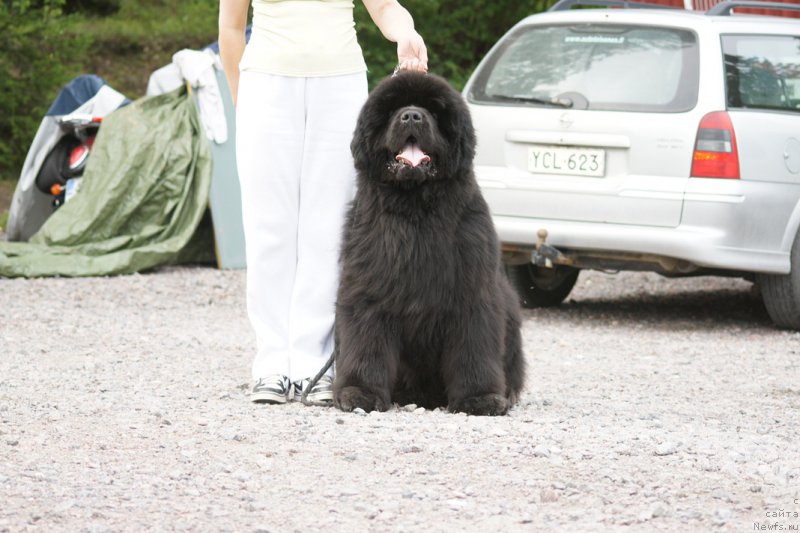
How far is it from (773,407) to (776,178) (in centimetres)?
251

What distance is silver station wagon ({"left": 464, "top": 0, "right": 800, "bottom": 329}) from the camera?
7.75m

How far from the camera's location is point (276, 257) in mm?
5137

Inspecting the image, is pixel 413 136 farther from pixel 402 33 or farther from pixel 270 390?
pixel 270 390

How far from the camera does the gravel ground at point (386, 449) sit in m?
3.51

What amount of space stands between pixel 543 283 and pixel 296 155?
14.8 feet

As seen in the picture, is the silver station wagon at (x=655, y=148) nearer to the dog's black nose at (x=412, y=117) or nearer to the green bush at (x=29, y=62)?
the dog's black nose at (x=412, y=117)

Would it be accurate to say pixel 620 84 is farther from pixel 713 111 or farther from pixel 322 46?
pixel 322 46

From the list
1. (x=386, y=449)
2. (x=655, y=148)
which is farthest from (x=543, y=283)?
(x=386, y=449)

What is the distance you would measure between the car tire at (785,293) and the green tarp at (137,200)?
4788 mm

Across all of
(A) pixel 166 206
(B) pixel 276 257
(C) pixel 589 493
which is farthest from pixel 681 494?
(A) pixel 166 206

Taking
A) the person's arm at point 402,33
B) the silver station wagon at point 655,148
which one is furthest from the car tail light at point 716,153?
the person's arm at point 402,33

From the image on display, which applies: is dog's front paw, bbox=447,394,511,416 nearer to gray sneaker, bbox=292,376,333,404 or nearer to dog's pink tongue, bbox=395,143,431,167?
gray sneaker, bbox=292,376,333,404

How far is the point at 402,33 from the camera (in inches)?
195

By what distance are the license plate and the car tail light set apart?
0.59 metres
